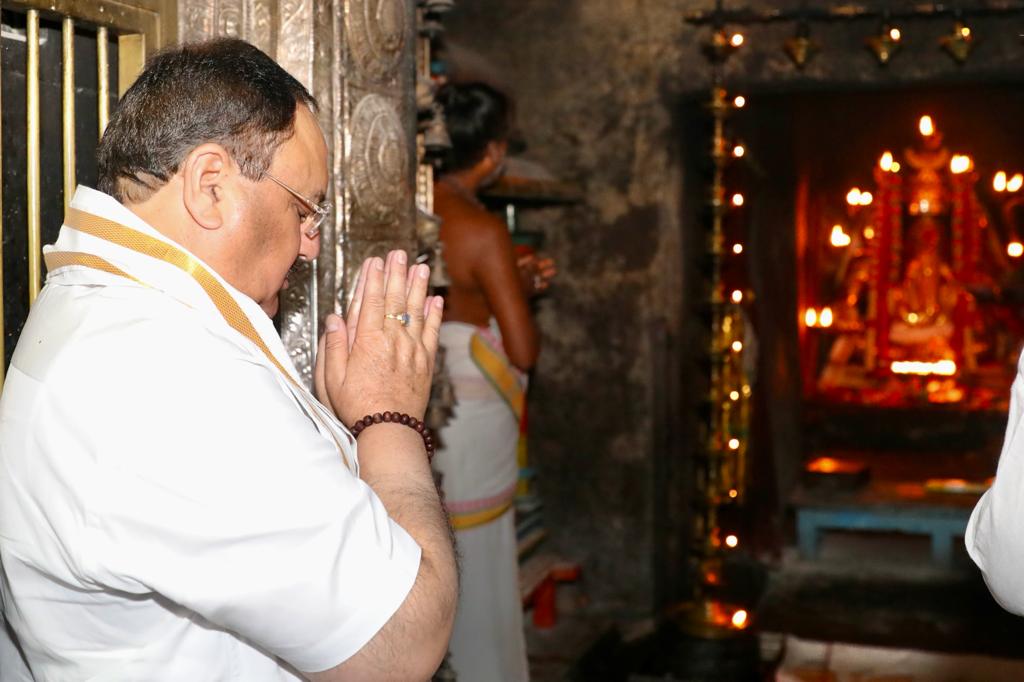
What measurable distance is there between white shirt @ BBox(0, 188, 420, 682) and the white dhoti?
2.74m

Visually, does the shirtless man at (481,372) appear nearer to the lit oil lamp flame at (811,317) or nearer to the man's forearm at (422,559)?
the man's forearm at (422,559)

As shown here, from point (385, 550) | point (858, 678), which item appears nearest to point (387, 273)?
point (385, 550)

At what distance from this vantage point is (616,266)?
5.83m

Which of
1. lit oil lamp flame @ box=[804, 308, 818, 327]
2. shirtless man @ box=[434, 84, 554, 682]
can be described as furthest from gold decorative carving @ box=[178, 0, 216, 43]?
lit oil lamp flame @ box=[804, 308, 818, 327]

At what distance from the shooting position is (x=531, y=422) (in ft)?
19.8

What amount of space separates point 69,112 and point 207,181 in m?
0.67

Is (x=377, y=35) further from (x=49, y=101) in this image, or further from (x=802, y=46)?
(x=802, y=46)

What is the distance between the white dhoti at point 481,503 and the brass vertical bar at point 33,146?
2.30 meters

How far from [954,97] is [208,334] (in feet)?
19.5

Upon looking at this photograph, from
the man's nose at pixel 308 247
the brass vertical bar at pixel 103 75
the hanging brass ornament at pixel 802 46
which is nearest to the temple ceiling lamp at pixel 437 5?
the brass vertical bar at pixel 103 75

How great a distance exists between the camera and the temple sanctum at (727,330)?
4387mm

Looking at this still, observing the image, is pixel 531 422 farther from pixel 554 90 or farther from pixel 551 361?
pixel 554 90

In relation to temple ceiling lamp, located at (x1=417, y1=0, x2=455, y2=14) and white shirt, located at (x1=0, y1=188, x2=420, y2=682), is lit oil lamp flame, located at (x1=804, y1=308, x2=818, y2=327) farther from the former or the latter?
white shirt, located at (x1=0, y1=188, x2=420, y2=682)

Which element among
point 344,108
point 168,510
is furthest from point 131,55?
point 168,510
